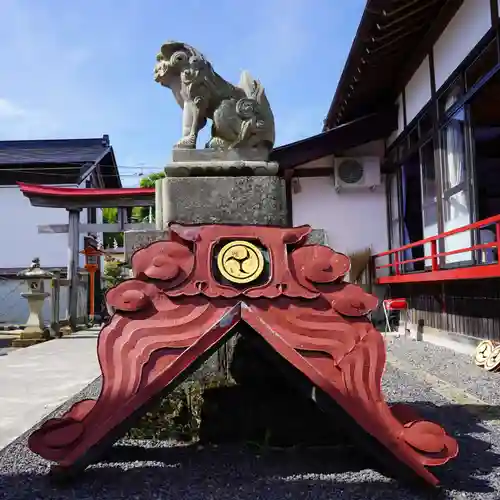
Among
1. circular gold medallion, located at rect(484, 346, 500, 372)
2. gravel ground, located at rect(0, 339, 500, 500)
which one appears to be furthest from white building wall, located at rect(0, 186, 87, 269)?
gravel ground, located at rect(0, 339, 500, 500)

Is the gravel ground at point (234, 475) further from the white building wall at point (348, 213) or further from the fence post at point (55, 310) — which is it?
the fence post at point (55, 310)

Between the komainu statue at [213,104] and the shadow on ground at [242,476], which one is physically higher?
the komainu statue at [213,104]

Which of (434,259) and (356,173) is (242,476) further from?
(356,173)

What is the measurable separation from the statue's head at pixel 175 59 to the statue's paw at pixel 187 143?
1.56ft

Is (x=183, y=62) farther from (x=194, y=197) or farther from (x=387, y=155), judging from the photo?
(x=387, y=155)

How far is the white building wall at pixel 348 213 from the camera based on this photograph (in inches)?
404

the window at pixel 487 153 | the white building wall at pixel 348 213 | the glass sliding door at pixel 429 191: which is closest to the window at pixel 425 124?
the glass sliding door at pixel 429 191

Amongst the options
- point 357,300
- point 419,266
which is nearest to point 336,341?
point 357,300

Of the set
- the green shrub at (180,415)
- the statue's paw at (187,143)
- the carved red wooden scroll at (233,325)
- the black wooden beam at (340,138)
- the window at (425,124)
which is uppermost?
the black wooden beam at (340,138)

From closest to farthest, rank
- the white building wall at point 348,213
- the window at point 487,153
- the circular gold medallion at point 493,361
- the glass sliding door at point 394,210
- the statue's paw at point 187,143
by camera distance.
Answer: the statue's paw at point 187,143, the circular gold medallion at point 493,361, the window at point 487,153, the glass sliding door at point 394,210, the white building wall at point 348,213

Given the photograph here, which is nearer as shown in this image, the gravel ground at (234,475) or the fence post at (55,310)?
the gravel ground at (234,475)

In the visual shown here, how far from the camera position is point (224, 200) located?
3.29 meters

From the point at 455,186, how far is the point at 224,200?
467 centimetres

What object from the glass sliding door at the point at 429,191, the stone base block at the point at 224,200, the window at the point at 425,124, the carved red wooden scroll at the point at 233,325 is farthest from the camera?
the glass sliding door at the point at 429,191
